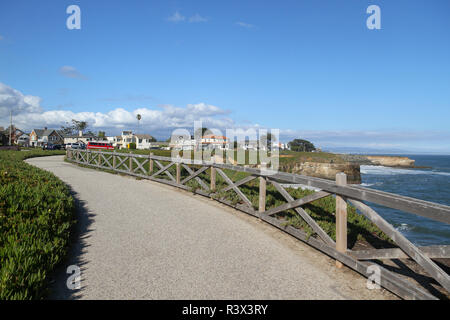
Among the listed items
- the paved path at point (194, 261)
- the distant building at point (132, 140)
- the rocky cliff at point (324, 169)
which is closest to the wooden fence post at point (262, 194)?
the paved path at point (194, 261)

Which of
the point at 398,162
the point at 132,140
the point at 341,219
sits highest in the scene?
the point at 132,140

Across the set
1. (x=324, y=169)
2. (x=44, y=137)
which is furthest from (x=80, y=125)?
(x=324, y=169)

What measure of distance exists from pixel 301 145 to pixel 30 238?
124961mm

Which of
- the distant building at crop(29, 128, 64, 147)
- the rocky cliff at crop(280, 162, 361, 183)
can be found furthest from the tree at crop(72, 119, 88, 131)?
the rocky cliff at crop(280, 162, 361, 183)

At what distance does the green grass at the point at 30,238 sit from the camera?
311 centimetres

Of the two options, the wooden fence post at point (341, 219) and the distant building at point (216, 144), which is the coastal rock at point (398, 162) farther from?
the wooden fence post at point (341, 219)

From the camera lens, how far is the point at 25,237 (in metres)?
4.13

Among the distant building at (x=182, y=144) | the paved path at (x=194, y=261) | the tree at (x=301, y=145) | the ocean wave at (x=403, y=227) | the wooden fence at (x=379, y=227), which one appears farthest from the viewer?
the tree at (x=301, y=145)

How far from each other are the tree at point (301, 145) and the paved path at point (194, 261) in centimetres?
11488

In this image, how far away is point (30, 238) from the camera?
411cm

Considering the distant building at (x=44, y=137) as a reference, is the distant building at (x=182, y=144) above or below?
below

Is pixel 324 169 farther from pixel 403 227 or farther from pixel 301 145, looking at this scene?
pixel 301 145
